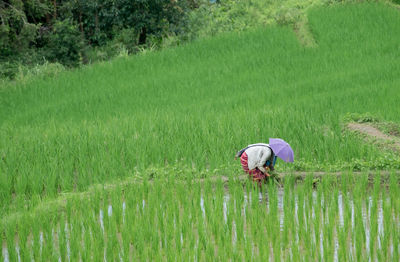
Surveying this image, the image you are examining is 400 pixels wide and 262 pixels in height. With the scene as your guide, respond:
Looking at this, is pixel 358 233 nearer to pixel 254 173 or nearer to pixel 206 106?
pixel 254 173

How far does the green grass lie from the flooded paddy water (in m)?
0.65

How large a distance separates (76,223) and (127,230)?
51cm

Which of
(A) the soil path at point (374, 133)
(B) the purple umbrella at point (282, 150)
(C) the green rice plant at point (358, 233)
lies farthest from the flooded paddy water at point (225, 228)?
(A) the soil path at point (374, 133)

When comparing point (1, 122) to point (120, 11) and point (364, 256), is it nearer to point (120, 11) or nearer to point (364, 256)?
point (120, 11)

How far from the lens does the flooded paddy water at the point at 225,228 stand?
4070 millimetres

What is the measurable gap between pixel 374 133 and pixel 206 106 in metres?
3.13

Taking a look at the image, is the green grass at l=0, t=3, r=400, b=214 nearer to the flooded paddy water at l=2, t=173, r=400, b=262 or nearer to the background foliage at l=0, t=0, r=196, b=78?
the flooded paddy water at l=2, t=173, r=400, b=262

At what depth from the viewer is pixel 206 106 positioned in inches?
374

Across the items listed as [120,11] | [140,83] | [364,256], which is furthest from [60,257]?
[120,11]

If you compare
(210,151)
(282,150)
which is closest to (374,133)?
(210,151)

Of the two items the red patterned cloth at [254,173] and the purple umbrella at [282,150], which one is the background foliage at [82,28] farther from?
the purple umbrella at [282,150]

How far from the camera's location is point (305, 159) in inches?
255

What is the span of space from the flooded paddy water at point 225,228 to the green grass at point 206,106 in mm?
649

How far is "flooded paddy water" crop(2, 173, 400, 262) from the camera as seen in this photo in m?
4.07
